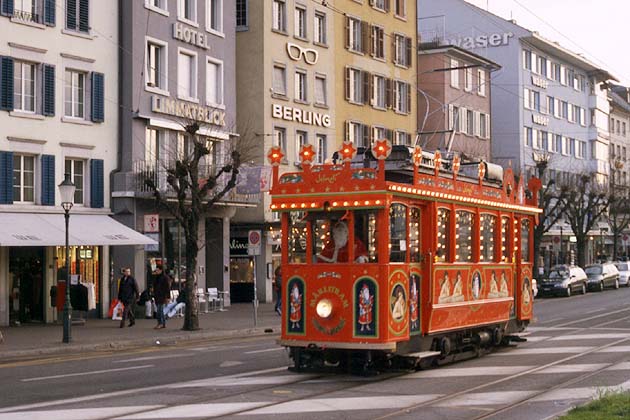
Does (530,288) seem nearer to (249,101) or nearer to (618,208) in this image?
(249,101)

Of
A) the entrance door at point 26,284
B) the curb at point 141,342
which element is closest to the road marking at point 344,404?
the curb at point 141,342

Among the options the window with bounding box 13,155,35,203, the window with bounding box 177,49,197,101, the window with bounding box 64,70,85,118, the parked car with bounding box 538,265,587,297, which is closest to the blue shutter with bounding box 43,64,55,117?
the window with bounding box 64,70,85,118

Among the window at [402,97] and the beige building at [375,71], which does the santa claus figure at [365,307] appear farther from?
→ the window at [402,97]

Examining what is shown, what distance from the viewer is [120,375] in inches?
666

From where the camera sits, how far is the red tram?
15398 millimetres

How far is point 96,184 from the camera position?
112 feet

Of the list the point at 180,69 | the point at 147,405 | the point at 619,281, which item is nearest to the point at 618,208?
the point at 619,281

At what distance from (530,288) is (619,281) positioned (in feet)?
131

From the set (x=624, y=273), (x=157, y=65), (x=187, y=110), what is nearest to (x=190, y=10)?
(x=157, y=65)

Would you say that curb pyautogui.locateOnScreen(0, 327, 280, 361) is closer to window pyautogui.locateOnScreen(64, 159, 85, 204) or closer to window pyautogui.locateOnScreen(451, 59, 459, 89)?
window pyautogui.locateOnScreen(64, 159, 85, 204)

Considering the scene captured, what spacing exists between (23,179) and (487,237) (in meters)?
17.7

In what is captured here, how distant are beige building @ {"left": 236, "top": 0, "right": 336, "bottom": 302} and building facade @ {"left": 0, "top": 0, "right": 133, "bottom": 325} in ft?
29.0

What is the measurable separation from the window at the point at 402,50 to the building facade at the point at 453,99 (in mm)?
2079

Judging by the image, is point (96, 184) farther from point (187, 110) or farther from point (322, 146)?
point (322, 146)
